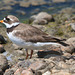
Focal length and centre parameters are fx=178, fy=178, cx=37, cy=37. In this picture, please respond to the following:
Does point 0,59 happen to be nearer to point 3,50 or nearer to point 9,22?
point 9,22

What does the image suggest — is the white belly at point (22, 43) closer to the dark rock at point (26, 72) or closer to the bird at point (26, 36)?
the bird at point (26, 36)

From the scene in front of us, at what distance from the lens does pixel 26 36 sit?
860cm

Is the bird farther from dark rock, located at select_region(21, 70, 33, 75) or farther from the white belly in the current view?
dark rock, located at select_region(21, 70, 33, 75)

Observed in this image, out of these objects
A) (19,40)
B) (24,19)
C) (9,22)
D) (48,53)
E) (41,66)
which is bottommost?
(24,19)

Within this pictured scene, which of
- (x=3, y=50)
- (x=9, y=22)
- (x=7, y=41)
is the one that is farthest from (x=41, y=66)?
(x=7, y=41)

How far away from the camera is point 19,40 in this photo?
27.6 feet

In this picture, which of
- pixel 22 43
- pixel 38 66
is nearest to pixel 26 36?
pixel 22 43

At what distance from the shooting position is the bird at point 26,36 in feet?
27.8

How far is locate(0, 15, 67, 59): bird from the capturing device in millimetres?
8477

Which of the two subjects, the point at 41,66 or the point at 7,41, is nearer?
the point at 41,66

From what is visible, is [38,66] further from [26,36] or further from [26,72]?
[26,36]

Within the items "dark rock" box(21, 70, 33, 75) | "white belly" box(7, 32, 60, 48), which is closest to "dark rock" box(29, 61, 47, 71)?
"dark rock" box(21, 70, 33, 75)

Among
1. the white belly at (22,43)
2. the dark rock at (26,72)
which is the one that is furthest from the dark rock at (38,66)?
the white belly at (22,43)

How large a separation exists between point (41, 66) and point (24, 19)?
14.8 meters
